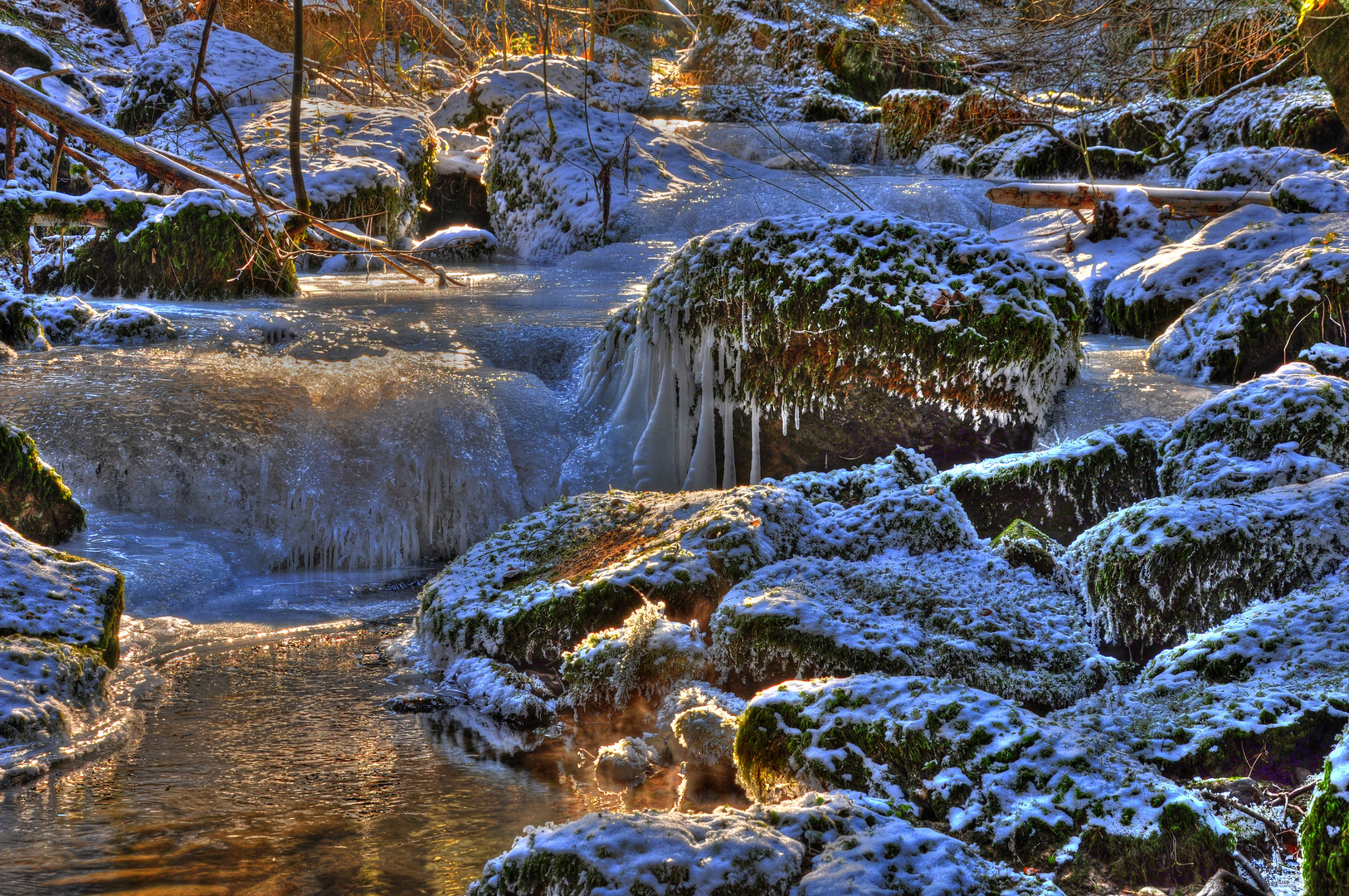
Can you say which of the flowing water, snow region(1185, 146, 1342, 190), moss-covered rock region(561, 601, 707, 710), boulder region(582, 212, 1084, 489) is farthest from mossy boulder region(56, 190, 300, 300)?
snow region(1185, 146, 1342, 190)

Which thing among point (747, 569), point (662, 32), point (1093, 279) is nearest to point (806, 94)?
point (662, 32)

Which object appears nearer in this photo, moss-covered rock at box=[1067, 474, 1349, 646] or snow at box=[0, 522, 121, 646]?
moss-covered rock at box=[1067, 474, 1349, 646]

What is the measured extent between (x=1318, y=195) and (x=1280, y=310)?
8.37 feet

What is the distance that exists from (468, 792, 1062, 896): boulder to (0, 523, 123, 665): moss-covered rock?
2.59 metres

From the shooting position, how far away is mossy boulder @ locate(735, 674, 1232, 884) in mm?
2357

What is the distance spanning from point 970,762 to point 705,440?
3977mm

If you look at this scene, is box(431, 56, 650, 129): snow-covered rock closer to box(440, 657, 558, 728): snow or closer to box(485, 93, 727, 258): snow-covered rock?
box(485, 93, 727, 258): snow-covered rock

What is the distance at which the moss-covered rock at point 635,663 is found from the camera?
3877 mm

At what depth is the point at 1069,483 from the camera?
16.5 ft

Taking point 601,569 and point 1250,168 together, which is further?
point 1250,168

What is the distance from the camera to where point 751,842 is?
2113mm

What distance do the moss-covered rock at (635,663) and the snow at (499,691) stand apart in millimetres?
126

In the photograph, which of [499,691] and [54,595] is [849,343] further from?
[54,595]

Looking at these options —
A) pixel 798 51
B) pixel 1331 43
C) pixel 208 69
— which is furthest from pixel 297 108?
pixel 798 51
